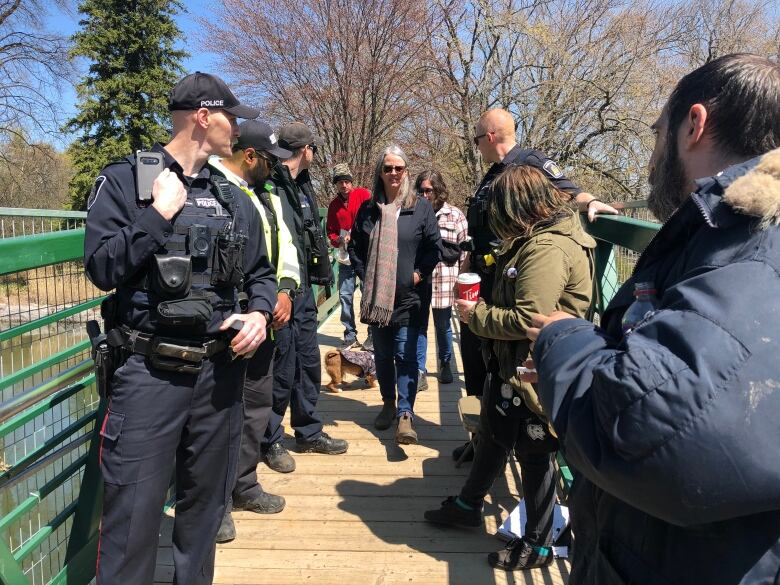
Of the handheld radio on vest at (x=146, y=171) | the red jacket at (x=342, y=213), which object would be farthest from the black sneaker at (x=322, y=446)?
the red jacket at (x=342, y=213)

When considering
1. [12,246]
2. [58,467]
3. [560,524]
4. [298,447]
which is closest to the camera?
[12,246]

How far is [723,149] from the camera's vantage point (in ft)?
3.94

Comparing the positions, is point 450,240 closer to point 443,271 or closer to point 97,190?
point 443,271

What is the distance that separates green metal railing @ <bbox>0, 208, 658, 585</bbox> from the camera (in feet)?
6.23

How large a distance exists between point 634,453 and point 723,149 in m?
0.66

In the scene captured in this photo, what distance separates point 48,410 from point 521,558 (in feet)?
6.71

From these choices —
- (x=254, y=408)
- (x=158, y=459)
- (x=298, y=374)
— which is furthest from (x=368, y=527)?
(x=158, y=459)

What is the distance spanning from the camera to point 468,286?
110 inches

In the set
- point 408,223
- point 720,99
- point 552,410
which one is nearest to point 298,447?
point 408,223

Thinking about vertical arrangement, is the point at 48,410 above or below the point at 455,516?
above

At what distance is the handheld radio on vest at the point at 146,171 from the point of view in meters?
1.96

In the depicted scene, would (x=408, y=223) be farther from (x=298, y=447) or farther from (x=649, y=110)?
(x=649, y=110)

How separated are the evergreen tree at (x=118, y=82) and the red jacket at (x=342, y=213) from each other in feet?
67.0

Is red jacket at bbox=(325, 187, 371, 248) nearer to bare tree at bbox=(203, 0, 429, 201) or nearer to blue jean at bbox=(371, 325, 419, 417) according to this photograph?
blue jean at bbox=(371, 325, 419, 417)
